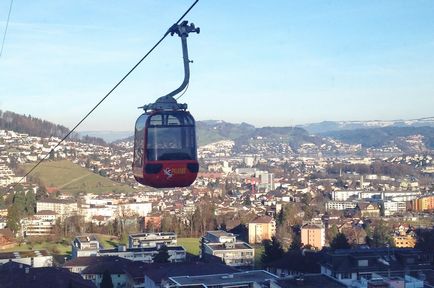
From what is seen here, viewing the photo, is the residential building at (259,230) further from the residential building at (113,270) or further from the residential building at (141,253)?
the residential building at (113,270)

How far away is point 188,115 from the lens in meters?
4.46

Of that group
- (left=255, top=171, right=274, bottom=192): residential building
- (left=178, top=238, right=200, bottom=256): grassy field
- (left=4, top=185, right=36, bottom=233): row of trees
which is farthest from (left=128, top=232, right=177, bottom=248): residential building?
(left=255, top=171, right=274, bottom=192): residential building

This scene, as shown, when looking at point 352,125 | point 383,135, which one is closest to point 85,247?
point 383,135

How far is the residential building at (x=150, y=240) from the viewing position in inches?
717

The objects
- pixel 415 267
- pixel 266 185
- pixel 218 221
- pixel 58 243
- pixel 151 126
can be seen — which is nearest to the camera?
pixel 151 126

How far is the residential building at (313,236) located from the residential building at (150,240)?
3929mm

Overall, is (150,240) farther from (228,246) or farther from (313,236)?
(313,236)

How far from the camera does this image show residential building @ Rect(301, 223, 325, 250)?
20.2 meters

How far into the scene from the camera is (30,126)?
2037 inches

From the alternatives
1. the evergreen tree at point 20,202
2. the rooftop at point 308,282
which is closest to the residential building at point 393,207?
the evergreen tree at point 20,202

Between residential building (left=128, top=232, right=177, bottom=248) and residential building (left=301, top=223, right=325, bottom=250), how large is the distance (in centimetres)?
393

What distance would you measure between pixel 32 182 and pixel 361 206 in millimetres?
15016

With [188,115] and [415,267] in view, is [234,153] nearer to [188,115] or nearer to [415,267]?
[415,267]

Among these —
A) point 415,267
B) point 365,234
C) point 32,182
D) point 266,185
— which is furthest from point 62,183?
point 415,267
